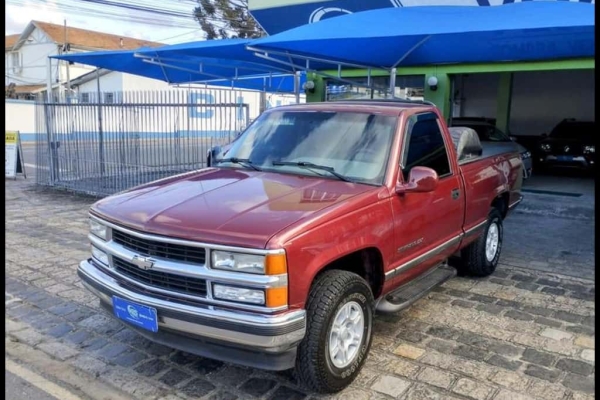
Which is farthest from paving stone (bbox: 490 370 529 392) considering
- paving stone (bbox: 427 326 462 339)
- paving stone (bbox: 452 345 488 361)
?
paving stone (bbox: 427 326 462 339)

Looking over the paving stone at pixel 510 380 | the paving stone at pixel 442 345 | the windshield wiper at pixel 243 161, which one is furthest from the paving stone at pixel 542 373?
the windshield wiper at pixel 243 161

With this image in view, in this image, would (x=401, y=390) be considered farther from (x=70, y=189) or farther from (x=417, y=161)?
(x=70, y=189)

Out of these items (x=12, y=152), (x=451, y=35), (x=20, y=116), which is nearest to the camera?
(x=451, y=35)

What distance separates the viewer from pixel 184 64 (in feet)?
42.7

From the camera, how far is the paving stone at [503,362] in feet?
12.7

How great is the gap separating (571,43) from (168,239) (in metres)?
7.59

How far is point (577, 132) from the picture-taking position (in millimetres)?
15648

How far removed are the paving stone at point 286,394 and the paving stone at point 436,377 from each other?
0.86 meters

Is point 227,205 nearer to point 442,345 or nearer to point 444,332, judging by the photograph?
point 442,345

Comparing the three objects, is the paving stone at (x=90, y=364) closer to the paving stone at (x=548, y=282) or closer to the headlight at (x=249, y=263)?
the headlight at (x=249, y=263)

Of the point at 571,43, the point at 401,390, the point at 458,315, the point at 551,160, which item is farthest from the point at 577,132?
the point at 401,390

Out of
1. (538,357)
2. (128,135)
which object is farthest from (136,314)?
(128,135)

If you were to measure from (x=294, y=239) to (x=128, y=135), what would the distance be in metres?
8.41

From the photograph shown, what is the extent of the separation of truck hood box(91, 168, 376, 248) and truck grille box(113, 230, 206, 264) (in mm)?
75
